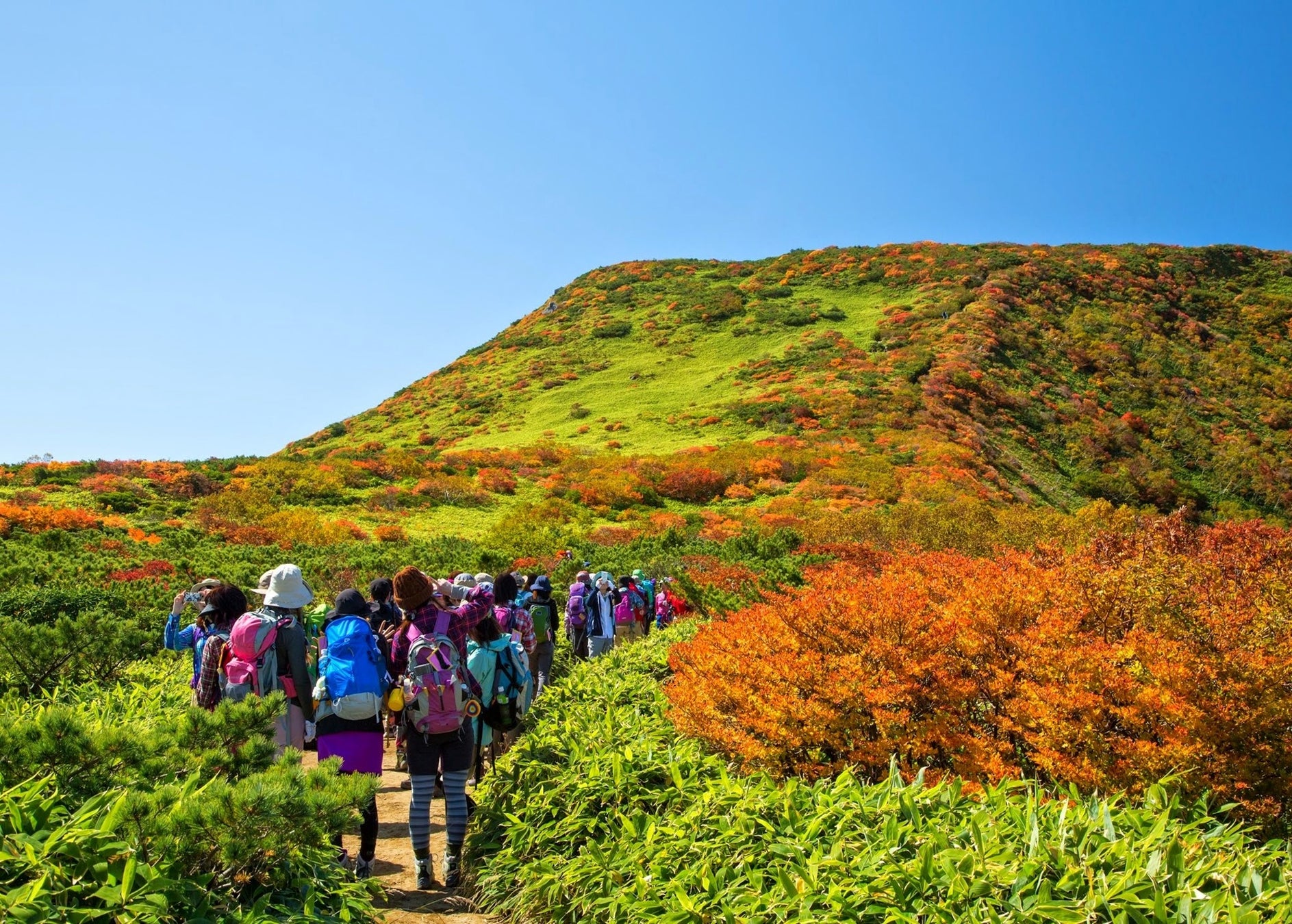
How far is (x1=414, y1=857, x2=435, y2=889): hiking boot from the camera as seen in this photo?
4902 mm

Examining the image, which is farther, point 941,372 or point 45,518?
point 941,372

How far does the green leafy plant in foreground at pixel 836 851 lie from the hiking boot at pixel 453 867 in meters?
0.09

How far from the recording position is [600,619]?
1097cm

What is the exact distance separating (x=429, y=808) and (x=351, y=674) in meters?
1.00

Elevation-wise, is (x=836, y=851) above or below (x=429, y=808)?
above

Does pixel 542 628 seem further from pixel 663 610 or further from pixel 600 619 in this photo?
pixel 663 610

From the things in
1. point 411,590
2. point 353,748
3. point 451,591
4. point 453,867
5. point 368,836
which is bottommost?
point 453,867

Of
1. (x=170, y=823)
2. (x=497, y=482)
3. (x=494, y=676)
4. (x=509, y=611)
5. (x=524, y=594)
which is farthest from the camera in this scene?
(x=497, y=482)

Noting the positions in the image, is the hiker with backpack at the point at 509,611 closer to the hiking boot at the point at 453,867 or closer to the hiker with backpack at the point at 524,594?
the hiker with backpack at the point at 524,594

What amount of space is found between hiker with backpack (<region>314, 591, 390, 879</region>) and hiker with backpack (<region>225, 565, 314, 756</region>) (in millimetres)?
145

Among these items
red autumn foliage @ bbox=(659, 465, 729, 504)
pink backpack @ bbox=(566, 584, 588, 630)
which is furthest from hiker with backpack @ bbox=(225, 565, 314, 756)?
red autumn foliage @ bbox=(659, 465, 729, 504)

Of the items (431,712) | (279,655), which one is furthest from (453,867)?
(279,655)

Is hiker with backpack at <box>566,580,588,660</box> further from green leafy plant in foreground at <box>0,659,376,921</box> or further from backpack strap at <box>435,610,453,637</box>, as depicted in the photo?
green leafy plant in foreground at <box>0,659,376,921</box>

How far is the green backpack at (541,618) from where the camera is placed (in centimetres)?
867
